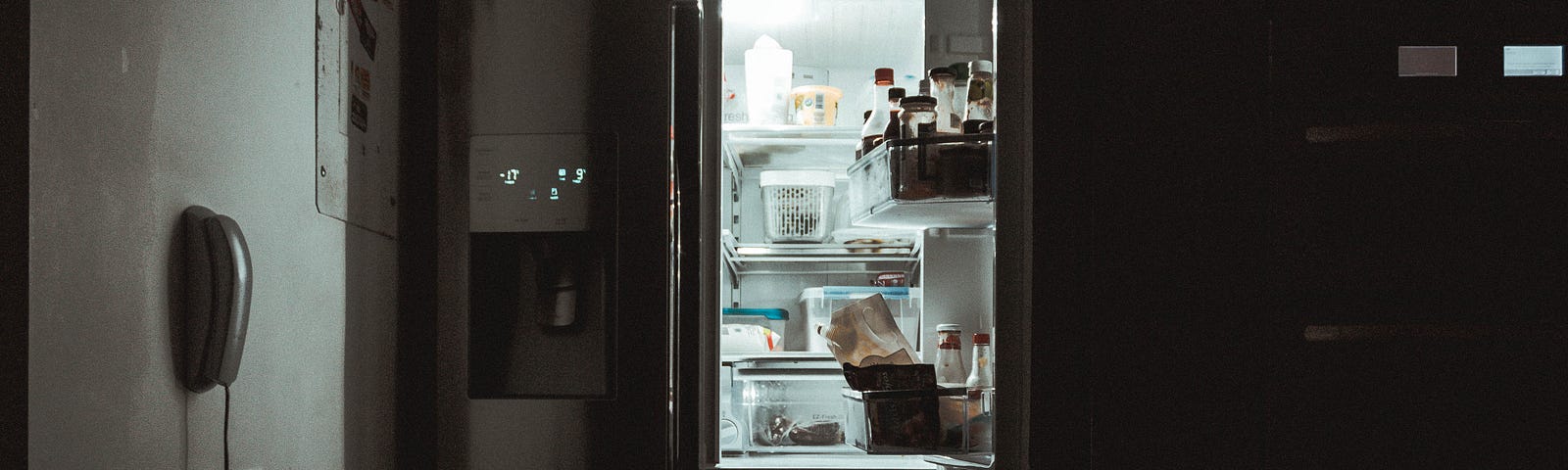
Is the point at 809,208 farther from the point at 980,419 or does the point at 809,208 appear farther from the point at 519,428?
the point at 519,428

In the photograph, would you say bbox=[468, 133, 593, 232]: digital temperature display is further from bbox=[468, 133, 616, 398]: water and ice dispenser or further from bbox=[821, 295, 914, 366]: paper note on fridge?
bbox=[821, 295, 914, 366]: paper note on fridge

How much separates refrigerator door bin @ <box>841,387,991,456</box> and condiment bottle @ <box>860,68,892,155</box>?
0.44m

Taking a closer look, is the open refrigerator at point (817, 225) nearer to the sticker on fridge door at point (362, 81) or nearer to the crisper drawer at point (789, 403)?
the crisper drawer at point (789, 403)

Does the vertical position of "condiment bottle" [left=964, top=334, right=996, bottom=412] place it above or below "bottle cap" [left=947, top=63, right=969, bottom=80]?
below

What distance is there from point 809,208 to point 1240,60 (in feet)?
3.00

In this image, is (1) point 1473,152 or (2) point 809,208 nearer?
(1) point 1473,152

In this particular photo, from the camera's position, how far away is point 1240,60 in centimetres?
167

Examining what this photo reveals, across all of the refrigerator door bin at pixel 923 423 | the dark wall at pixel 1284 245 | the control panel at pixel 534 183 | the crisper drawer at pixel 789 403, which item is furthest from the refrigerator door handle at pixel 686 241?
the dark wall at pixel 1284 245

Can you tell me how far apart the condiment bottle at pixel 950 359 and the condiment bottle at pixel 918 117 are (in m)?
0.37

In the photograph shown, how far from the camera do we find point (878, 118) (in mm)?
1981

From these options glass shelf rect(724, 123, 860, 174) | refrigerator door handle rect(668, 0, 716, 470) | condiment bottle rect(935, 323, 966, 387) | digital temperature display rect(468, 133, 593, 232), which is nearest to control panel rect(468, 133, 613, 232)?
digital temperature display rect(468, 133, 593, 232)

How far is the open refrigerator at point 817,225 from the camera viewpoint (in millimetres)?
1762

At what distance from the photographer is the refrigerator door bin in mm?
1825

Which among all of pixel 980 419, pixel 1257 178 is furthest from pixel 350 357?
pixel 1257 178
